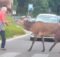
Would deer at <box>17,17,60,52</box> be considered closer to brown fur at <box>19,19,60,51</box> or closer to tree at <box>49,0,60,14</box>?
brown fur at <box>19,19,60,51</box>

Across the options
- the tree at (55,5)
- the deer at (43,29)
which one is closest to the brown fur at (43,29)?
the deer at (43,29)

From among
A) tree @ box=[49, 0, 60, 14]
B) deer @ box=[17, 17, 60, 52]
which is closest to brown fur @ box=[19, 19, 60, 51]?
deer @ box=[17, 17, 60, 52]

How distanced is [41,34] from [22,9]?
63892mm

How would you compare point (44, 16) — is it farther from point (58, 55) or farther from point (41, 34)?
point (58, 55)

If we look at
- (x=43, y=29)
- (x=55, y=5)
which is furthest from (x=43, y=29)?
(x=55, y=5)

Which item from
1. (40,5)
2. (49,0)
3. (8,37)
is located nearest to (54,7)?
(49,0)

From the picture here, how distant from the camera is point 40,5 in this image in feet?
282

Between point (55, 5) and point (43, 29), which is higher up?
point (43, 29)

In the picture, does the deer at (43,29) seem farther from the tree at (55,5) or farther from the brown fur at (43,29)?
the tree at (55,5)

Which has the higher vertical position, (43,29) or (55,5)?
(43,29)

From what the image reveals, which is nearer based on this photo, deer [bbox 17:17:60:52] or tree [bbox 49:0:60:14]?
deer [bbox 17:17:60:52]

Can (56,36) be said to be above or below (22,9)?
above

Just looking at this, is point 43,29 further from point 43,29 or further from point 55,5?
point 55,5

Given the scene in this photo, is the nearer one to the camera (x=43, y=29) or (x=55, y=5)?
(x=43, y=29)
